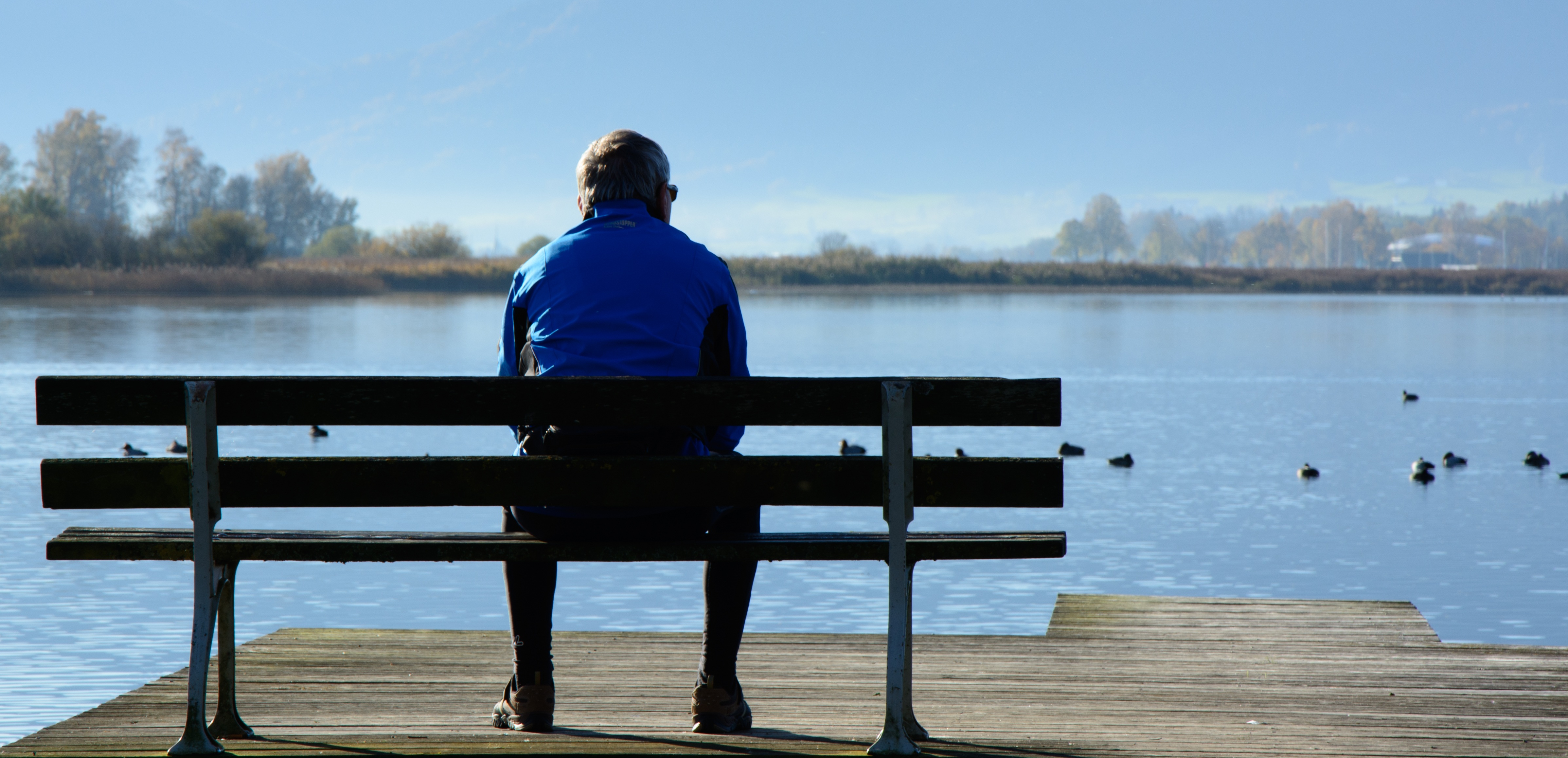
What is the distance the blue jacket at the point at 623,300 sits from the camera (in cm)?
367

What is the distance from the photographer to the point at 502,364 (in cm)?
389

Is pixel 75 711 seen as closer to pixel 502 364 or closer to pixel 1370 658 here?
pixel 502 364

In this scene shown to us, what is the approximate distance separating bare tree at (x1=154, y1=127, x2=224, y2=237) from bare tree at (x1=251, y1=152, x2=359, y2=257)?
19.1ft

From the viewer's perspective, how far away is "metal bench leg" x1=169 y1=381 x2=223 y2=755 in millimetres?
3447

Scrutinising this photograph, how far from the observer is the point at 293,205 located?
485 feet

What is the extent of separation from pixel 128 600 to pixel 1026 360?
84.4ft

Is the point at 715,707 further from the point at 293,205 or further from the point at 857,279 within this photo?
the point at 293,205

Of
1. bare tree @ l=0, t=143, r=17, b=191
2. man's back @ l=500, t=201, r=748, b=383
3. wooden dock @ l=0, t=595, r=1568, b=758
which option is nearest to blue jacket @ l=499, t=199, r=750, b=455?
man's back @ l=500, t=201, r=748, b=383

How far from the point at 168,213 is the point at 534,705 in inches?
5844

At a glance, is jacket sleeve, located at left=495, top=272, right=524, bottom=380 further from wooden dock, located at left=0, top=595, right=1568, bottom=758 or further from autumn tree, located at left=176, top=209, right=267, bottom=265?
autumn tree, located at left=176, top=209, right=267, bottom=265

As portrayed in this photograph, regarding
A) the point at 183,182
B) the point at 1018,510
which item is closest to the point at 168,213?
the point at 183,182

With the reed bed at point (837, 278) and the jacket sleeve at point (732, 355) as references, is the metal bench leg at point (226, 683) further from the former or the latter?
the reed bed at point (837, 278)

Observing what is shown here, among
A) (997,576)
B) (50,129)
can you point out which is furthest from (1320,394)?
(50,129)

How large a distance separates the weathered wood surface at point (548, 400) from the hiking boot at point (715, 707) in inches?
31.9
